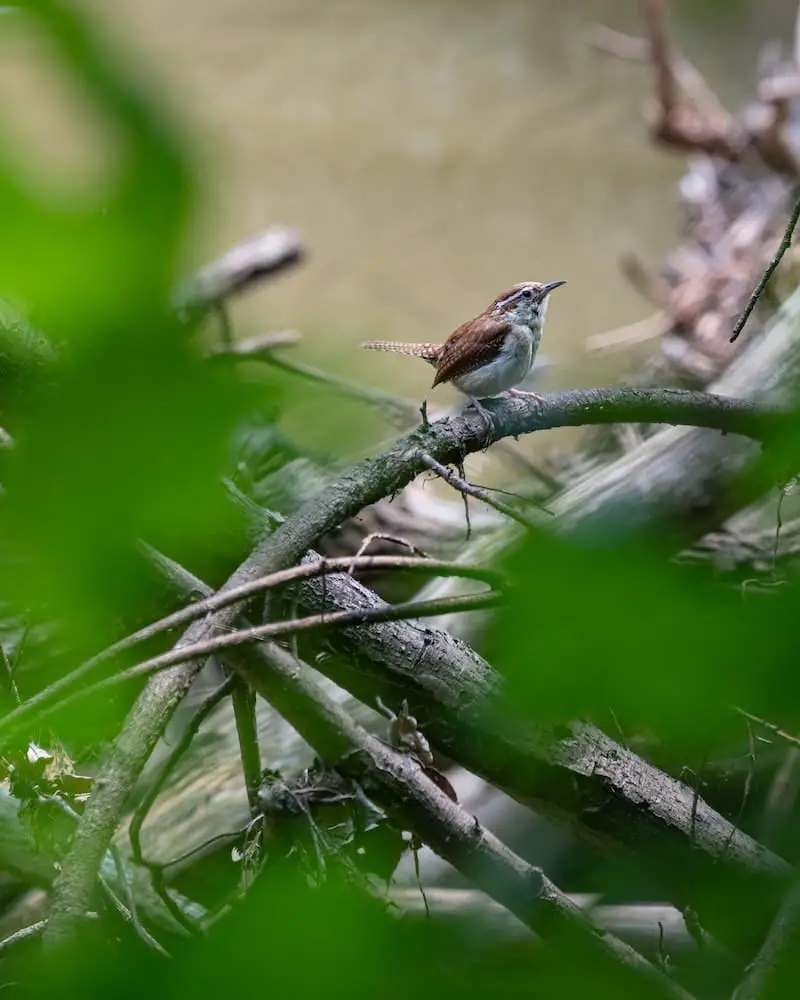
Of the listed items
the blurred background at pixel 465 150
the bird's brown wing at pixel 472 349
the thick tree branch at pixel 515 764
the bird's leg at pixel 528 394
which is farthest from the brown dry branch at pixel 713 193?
the thick tree branch at pixel 515 764

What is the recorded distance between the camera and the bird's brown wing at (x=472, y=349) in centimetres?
166

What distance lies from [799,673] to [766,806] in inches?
36.5

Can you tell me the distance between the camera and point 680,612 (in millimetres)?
287

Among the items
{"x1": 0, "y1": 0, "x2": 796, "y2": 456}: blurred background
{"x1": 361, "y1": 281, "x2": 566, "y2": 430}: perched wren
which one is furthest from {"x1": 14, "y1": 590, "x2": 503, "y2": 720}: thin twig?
{"x1": 0, "y1": 0, "x2": 796, "y2": 456}: blurred background

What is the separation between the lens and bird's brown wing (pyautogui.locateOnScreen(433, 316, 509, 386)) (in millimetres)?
1656

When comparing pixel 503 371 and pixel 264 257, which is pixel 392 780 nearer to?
pixel 503 371

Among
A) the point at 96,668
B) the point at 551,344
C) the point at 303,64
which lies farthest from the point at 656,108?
the point at 96,668

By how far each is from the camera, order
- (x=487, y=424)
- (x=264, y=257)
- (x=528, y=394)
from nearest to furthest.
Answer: (x=487, y=424), (x=528, y=394), (x=264, y=257)

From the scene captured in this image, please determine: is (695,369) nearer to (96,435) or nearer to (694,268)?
(694,268)

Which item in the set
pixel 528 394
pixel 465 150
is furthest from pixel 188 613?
pixel 465 150

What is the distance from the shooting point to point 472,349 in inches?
65.3

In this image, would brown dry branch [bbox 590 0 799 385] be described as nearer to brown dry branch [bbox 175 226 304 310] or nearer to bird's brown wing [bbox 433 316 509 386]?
brown dry branch [bbox 175 226 304 310]

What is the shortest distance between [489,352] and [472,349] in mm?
29

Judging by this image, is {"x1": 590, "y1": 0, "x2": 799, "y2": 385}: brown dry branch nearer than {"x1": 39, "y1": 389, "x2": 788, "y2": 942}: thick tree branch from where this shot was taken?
No
